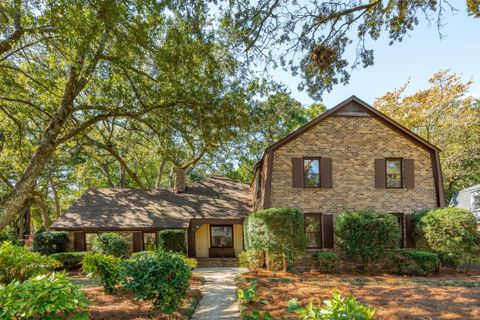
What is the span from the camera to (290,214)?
38.6 ft

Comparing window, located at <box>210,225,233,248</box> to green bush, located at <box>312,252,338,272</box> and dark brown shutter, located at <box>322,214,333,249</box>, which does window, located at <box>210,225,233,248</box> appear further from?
green bush, located at <box>312,252,338,272</box>

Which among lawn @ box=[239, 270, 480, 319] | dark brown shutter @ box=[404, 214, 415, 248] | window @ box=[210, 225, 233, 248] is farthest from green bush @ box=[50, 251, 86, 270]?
dark brown shutter @ box=[404, 214, 415, 248]

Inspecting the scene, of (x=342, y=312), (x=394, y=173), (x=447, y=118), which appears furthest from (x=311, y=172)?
(x=447, y=118)

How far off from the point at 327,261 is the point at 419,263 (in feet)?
11.6

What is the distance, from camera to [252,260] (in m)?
12.6

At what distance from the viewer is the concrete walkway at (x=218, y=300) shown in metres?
6.99

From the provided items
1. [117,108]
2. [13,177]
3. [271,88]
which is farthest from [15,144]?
[271,88]

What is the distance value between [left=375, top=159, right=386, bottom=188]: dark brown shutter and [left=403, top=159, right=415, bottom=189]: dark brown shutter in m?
1.05

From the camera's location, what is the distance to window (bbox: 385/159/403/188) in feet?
46.0

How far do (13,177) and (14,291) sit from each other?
24.9 meters

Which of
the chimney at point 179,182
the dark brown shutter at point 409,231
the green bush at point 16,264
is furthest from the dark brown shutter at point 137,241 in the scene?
the dark brown shutter at point 409,231

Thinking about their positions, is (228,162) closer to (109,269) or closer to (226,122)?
(226,122)

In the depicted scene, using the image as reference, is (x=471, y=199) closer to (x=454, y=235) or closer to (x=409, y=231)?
(x=409, y=231)

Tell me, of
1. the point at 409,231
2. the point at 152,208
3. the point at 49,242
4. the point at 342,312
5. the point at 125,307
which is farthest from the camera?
the point at 152,208
